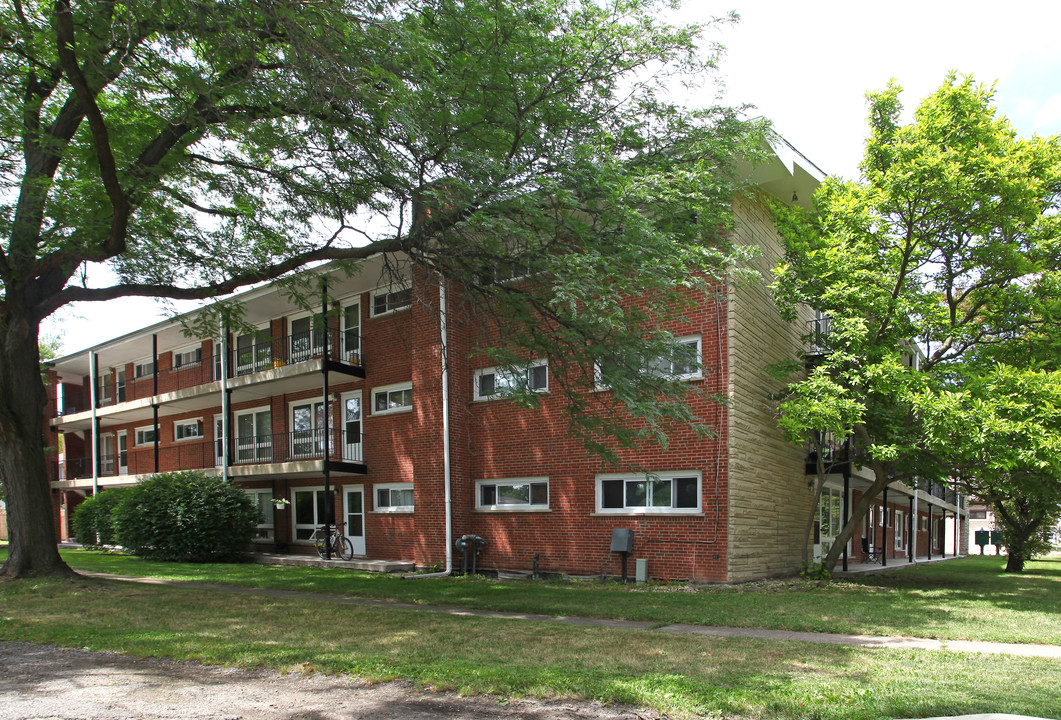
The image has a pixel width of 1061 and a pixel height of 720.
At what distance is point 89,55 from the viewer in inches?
354

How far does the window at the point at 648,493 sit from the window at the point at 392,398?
6153 millimetres

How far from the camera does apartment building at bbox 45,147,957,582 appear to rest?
14.6m

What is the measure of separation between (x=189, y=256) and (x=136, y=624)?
7.08m

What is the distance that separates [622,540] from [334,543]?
9.28 m

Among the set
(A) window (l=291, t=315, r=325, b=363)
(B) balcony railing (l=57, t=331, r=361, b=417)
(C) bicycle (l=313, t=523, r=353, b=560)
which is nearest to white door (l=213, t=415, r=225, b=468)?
(B) balcony railing (l=57, t=331, r=361, b=417)

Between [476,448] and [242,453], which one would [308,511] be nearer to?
[242,453]

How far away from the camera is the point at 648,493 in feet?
50.0

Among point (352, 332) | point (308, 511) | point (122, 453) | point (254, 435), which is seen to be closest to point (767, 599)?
point (352, 332)

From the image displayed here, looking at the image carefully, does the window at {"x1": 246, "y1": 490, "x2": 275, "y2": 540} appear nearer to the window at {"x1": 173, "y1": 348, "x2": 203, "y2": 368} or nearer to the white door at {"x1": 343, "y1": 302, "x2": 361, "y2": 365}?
the window at {"x1": 173, "y1": 348, "x2": 203, "y2": 368}

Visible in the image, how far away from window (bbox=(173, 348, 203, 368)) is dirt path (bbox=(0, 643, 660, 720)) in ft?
72.8

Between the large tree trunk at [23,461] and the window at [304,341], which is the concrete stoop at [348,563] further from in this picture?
the large tree trunk at [23,461]

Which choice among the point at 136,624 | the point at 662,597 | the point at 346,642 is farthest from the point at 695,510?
the point at 136,624

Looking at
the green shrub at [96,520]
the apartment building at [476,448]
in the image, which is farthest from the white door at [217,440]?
the green shrub at [96,520]

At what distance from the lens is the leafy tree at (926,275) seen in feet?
43.3
